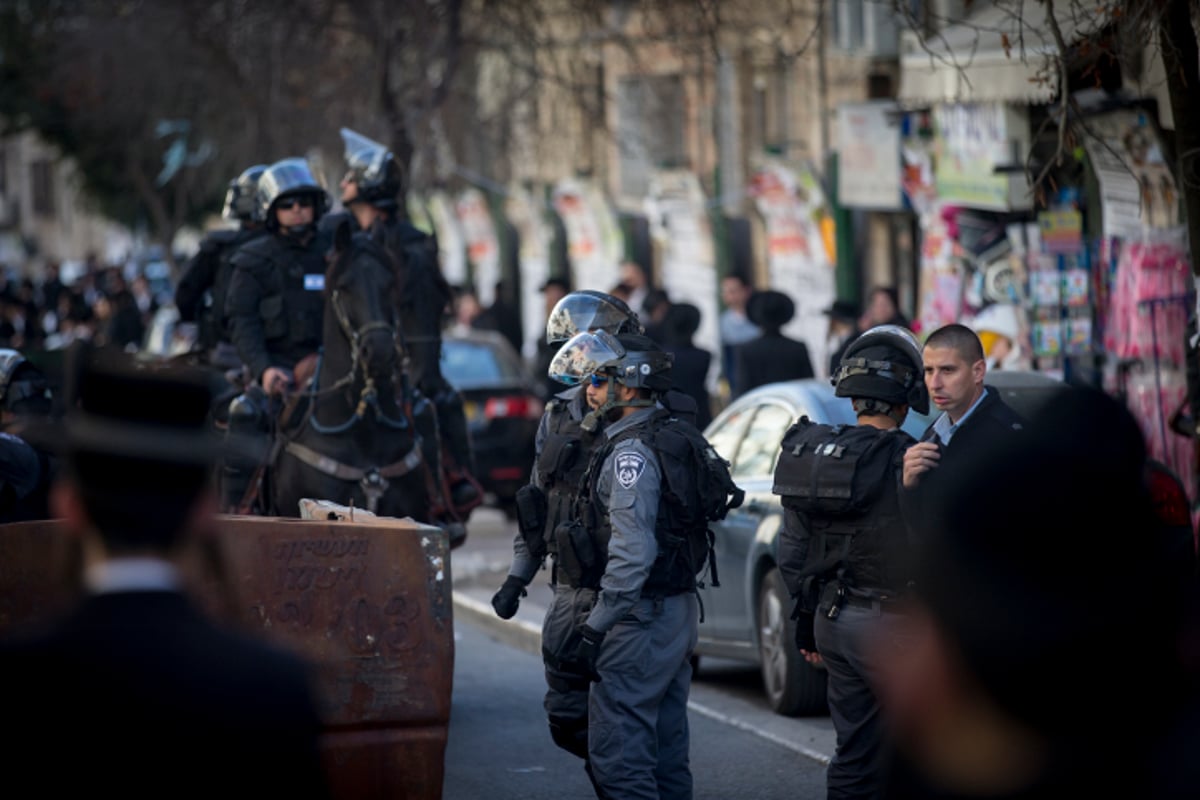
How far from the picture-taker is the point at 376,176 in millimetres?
11461

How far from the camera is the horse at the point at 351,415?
9.96 m

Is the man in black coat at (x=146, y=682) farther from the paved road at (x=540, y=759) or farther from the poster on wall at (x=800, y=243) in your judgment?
the poster on wall at (x=800, y=243)

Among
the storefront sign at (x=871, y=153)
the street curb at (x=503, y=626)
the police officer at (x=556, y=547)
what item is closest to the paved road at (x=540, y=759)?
the street curb at (x=503, y=626)

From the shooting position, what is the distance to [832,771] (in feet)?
22.1

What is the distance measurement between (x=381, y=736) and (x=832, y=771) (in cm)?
149

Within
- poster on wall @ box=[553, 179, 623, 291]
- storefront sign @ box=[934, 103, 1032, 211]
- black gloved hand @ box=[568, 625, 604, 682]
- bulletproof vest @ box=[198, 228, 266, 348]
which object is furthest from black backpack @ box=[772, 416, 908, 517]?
poster on wall @ box=[553, 179, 623, 291]

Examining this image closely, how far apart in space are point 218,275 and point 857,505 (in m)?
6.14

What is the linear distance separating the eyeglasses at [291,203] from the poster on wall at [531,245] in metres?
Answer: 25.1

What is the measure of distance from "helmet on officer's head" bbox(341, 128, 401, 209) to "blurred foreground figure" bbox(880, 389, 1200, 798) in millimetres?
8717

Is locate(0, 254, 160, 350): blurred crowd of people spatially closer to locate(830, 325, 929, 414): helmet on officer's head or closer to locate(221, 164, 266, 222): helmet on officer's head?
locate(221, 164, 266, 222): helmet on officer's head

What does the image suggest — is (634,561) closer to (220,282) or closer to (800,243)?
(220,282)

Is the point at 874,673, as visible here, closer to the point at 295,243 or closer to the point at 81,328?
the point at 295,243

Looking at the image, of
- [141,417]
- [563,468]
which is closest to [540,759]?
[563,468]

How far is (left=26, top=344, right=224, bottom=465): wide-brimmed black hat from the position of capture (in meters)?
3.01
